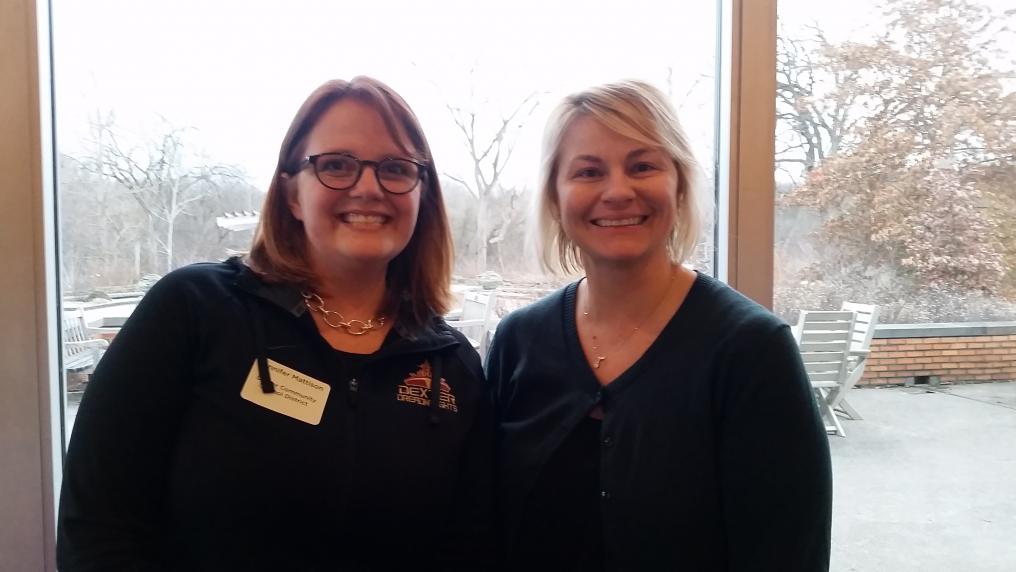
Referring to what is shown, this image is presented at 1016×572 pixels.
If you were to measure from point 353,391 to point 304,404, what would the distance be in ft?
0.29

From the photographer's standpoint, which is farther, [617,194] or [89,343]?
[89,343]

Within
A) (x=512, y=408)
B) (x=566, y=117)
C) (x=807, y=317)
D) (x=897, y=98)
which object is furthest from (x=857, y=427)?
(x=566, y=117)

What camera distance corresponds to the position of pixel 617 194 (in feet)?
4.08

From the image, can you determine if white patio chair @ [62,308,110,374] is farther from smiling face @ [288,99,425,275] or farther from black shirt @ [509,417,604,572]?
black shirt @ [509,417,604,572]

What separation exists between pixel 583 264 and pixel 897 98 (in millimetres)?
1060

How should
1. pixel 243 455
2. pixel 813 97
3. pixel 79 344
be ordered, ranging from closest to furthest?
pixel 243 455 < pixel 79 344 < pixel 813 97

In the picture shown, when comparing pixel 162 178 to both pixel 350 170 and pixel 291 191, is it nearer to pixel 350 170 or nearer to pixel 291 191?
pixel 291 191

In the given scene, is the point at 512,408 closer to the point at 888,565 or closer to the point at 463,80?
the point at 463,80

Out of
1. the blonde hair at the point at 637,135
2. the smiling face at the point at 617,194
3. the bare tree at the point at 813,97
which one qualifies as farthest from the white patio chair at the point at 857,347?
the smiling face at the point at 617,194

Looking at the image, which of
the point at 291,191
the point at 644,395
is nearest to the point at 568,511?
the point at 644,395

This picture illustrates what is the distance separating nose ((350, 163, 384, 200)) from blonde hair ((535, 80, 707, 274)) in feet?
1.16

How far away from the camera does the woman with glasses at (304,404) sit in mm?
1108

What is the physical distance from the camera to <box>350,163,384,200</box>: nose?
1.25m

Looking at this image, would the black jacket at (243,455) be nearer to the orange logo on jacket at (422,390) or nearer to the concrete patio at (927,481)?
the orange logo on jacket at (422,390)
